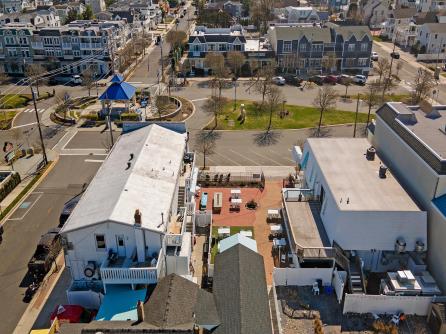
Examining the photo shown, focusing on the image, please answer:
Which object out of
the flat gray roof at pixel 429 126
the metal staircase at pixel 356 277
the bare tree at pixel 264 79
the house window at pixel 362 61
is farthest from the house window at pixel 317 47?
the metal staircase at pixel 356 277

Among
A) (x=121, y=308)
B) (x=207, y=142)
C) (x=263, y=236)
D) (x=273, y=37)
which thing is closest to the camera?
(x=121, y=308)

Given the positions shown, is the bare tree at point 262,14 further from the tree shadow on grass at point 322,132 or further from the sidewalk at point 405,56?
the tree shadow on grass at point 322,132

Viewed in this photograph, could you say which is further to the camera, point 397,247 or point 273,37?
point 273,37

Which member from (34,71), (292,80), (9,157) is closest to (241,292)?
(9,157)

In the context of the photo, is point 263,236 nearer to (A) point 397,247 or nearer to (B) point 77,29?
(A) point 397,247

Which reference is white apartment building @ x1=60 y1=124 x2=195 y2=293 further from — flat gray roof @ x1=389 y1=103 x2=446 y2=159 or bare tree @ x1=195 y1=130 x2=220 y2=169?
flat gray roof @ x1=389 y1=103 x2=446 y2=159

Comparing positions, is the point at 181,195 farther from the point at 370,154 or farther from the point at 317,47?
the point at 317,47

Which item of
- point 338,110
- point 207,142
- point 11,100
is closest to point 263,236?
point 207,142
